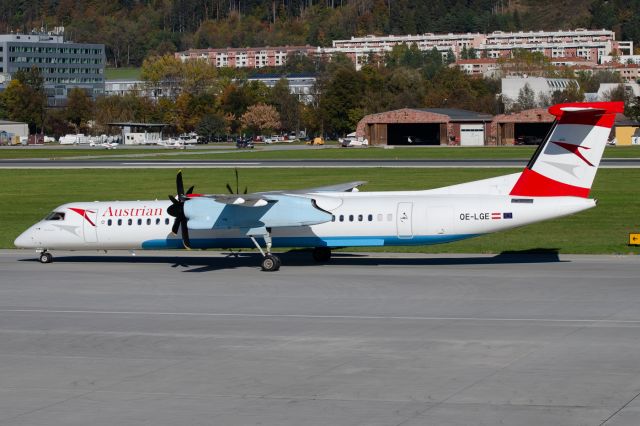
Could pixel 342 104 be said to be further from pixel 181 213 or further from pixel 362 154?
pixel 181 213

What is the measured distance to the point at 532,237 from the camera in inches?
1623

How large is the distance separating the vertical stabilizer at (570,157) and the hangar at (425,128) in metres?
116

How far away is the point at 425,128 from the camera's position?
154000mm

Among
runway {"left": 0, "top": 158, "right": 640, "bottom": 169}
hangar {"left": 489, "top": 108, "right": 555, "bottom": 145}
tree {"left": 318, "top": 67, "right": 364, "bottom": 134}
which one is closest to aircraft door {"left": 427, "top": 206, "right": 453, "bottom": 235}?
runway {"left": 0, "top": 158, "right": 640, "bottom": 169}

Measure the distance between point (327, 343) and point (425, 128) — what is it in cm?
13367

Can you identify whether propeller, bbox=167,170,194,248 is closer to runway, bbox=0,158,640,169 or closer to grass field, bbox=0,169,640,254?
grass field, bbox=0,169,640,254

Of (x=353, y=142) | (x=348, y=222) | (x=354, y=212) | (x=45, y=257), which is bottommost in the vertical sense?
(x=45, y=257)

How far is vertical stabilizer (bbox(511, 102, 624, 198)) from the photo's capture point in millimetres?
31159

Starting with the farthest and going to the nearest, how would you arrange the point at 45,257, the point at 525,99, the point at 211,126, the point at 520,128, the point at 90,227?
the point at 525,99 < the point at 211,126 < the point at 520,128 < the point at 45,257 < the point at 90,227

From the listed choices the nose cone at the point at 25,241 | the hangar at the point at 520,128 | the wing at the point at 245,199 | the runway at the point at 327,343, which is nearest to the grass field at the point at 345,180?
the runway at the point at 327,343

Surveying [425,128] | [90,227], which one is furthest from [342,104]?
[90,227]

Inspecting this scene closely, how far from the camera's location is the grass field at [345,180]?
39750 mm

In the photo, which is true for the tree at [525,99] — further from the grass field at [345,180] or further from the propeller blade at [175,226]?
the propeller blade at [175,226]

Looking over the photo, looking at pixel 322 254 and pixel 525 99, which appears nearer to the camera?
pixel 322 254
